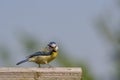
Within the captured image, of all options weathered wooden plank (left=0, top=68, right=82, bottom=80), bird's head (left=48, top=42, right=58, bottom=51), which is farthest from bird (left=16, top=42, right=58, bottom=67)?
weathered wooden plank (left=0, top=68, right=82, bottom=80)

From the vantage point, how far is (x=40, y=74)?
17.4 feet

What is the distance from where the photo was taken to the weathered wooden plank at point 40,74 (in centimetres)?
524

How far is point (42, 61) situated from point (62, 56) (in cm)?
1134

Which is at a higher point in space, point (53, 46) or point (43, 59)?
point (53, 46)

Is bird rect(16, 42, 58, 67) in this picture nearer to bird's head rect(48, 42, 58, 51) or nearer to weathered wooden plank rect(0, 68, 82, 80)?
bird's head rect(48, 42, 58, 51)

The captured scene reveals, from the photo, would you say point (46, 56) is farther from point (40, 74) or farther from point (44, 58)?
point (40, 74)

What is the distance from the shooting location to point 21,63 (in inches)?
265

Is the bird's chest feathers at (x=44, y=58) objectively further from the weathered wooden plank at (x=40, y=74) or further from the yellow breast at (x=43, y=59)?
the weathered wooden plank at (x=40, y=74)

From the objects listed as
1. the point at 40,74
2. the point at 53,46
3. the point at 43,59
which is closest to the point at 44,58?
the point at 43,59

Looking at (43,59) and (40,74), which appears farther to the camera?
(43,59)

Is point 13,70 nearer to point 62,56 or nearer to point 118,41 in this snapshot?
point 62,56

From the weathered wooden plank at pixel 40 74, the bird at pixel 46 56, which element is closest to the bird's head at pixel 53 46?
the bird at pixel 46 56

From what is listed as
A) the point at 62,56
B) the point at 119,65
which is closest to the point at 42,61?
the point at 62,56

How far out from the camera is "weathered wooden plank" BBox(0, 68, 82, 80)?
524 cm
